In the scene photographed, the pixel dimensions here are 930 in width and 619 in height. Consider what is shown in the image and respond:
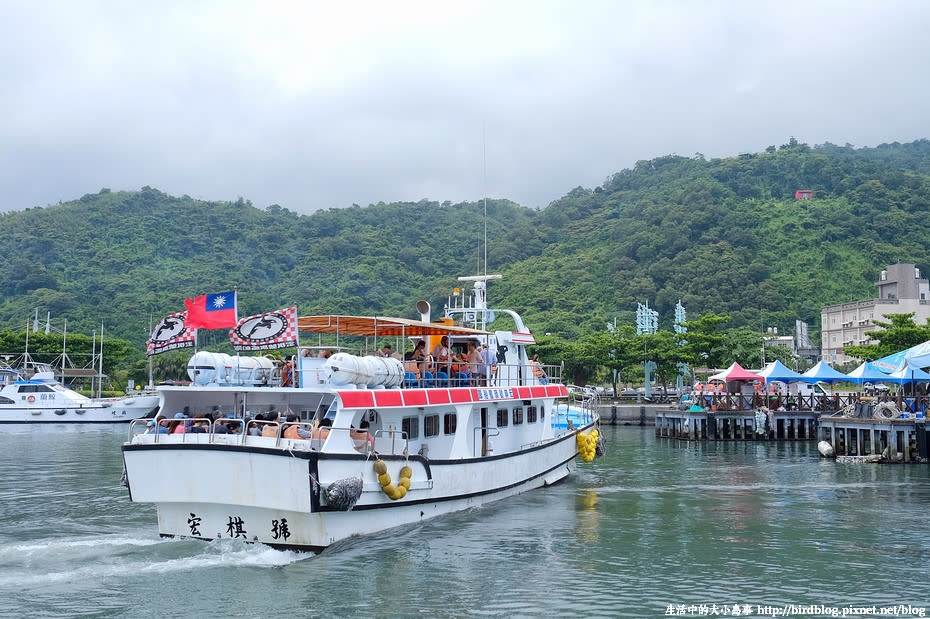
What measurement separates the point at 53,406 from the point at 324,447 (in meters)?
51.8

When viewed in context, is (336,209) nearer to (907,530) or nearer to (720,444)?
(720,444)

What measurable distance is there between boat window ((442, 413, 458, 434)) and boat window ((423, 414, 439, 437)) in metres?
0.26

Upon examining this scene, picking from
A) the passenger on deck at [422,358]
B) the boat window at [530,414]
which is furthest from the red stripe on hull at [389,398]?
the boat window at [530,414]

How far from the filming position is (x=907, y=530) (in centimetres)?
1892

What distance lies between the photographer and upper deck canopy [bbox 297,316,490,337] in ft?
60.5

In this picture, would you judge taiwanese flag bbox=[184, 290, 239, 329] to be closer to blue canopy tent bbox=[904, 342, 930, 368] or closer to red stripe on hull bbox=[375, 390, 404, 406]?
red stripe on hull bbox=[375, 390, 404, 406]

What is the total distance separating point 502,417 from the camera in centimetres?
2244

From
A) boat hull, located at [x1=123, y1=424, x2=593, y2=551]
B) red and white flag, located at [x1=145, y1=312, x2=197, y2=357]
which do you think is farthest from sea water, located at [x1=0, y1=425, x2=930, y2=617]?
red and white flag, located at [x1=145, y1=312, x2=197, y2=357]

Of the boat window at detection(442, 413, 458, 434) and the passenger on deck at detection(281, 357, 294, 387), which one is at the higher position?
the passenger on deck at detection(281, 357, 294, 387)

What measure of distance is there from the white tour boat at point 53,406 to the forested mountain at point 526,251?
25462mm

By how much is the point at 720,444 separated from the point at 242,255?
303ft

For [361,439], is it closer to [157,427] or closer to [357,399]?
[357,399]

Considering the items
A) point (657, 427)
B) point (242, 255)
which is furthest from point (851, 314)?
point (242, 255)

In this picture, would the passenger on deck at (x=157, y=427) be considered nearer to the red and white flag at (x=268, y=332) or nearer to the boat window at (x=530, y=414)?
the red and white flag at (x=268, y=332)
